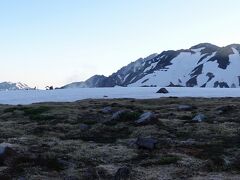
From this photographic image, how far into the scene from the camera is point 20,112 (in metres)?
61.6

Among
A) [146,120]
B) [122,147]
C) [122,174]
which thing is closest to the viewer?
[122,174]

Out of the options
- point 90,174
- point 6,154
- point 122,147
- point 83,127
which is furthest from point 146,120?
point 90,174

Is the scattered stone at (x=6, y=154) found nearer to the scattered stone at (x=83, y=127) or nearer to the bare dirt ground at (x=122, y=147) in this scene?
the bare dirt ground at (x=122, y=147)

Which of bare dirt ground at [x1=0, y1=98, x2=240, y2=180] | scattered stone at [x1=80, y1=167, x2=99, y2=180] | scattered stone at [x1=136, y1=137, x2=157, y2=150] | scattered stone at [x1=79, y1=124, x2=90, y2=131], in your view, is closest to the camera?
scattered stone at [x1=80, y1=167, x2=99, y2=180]

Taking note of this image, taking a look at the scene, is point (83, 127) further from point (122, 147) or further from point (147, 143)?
point (147, 143)

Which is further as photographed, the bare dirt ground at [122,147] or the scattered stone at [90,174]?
the bare dirt ground at [122,147]

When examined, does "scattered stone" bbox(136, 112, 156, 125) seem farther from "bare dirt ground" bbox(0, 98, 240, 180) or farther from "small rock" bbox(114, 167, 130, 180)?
"small rock" bbox(114, 167, 130, 180)

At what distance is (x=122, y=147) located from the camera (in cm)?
3466

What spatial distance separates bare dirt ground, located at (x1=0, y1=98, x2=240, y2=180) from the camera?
2684 cm

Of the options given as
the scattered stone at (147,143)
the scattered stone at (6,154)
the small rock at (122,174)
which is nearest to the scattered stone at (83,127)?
the scattered stone at (147,143)

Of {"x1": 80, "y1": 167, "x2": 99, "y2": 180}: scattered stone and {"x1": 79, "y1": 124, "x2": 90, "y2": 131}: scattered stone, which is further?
{"x1": 79, "y1": 124, "x2": 90, "y2": 131}: scattered stone

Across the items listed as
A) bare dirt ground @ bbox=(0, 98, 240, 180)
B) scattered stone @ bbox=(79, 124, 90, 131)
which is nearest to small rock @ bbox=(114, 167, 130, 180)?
bare dirt ground @ bbox=(0, 98, 240, 180)

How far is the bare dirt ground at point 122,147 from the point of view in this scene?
88.1 feet

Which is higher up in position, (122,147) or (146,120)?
(146,120)
